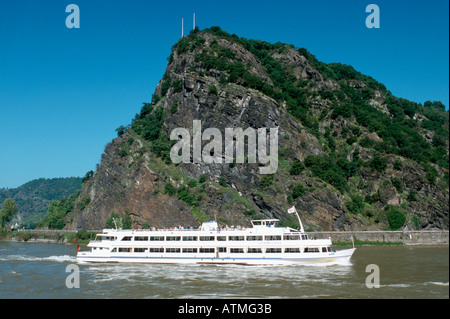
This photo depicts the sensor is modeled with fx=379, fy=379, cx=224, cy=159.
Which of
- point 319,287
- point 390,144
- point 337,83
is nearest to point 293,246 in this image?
point 319,287

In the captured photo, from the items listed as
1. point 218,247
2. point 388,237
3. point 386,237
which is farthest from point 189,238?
point 388,237

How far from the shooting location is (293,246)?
5247cm

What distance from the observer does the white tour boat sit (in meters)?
52.2

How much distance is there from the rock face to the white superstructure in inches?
1448

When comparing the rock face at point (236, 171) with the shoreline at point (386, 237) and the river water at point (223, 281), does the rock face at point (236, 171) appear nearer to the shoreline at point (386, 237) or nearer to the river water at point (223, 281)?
the shoreline at point (386, 237)

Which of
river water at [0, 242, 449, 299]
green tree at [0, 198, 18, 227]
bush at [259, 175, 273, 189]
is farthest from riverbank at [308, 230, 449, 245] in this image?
green tree at [0, 198, 18, 227]

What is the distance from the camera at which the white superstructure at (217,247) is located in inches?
2056

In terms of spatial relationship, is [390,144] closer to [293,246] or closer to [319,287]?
[293,246]

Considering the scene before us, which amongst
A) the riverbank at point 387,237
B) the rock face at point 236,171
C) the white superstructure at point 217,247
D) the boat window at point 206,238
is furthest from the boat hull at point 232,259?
the rock face at point 236,171

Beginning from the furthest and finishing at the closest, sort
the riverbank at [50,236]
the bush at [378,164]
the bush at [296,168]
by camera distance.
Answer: the bush at [378,164]
the riverbank at [50,236]
the bush at [296,168]

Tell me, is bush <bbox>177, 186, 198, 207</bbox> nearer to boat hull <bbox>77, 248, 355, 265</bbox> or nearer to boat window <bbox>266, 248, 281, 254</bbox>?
boat hull <bbox>77, 248, 355, 265</bbox>

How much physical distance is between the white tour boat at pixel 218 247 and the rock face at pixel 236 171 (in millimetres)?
36757

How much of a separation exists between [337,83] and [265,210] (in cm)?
7735

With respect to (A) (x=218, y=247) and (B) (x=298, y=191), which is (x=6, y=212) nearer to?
(B) (x=298, y=191)
